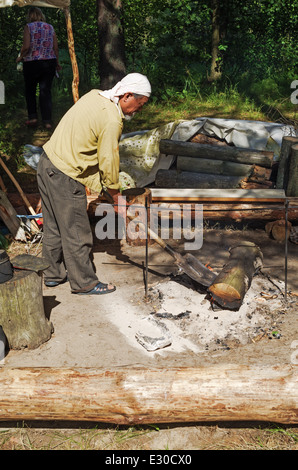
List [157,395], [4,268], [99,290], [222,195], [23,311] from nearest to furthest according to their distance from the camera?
[157,395], [4,268], [23,311], [99,290], [222,195]

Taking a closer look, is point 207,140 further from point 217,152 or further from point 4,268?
point 4,268

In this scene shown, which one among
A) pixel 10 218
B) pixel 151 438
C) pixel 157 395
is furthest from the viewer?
pixel 10 218

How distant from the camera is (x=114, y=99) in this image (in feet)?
16.1

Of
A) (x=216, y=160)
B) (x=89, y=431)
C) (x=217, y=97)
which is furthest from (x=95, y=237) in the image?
(x=217, y=97)

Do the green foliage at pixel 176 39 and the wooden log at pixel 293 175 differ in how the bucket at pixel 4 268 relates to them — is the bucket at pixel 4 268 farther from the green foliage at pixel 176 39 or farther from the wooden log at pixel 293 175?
the green foliage at pixel 176 39

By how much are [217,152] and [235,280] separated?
3.74 meters

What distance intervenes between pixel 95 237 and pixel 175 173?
207 centimetres

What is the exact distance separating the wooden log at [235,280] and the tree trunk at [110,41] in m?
5.93

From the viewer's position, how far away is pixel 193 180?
8352mm

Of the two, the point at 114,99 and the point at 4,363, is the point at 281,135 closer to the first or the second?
the point at 114,99

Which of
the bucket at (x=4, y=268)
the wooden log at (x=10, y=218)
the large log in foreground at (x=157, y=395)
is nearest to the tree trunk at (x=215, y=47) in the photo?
the wooden log at (x=10, y=218)

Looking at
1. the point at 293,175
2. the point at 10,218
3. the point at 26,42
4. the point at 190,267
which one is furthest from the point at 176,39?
the point at 190,267

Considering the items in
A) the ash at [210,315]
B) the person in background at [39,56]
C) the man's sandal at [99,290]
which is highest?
the person in background at [39,56]

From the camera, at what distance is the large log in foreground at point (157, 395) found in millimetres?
3561
